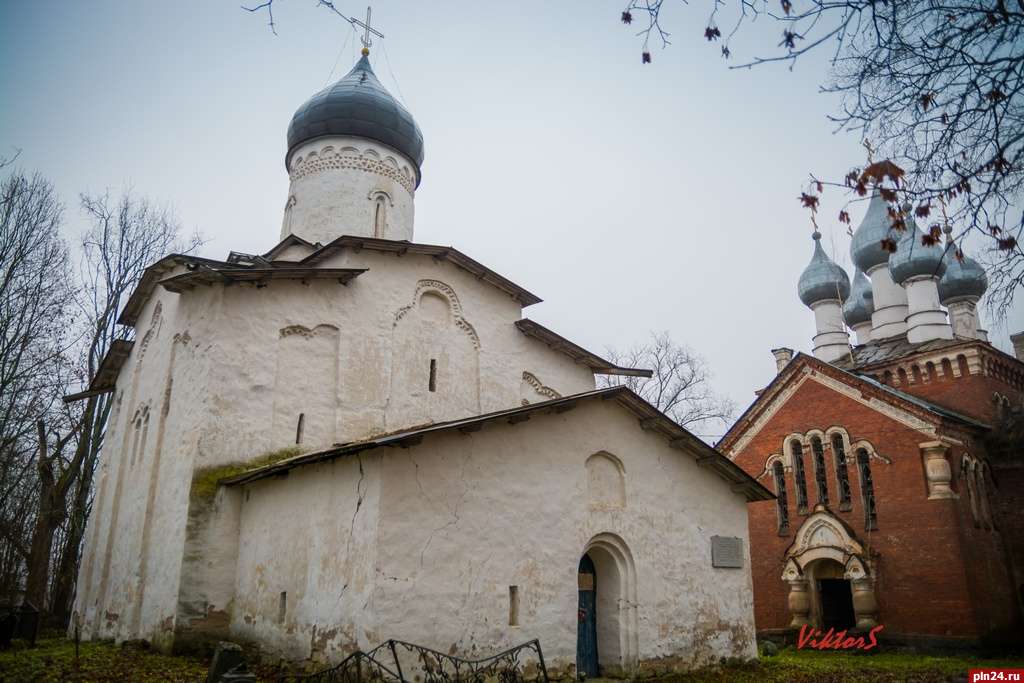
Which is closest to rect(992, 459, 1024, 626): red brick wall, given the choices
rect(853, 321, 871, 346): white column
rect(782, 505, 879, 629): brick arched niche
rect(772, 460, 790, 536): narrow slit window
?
rect(782, 505, 879, 629): brick arched niche

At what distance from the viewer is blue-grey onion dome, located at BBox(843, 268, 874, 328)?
28156 millimetres

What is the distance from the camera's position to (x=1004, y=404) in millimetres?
20938

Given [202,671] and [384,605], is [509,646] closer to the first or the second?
[384,605]

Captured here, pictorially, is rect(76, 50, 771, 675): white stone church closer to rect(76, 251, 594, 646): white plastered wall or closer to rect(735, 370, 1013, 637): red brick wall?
rect(76, 251, 594, 646): white plastered wall

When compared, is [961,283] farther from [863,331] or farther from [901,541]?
[901,541]

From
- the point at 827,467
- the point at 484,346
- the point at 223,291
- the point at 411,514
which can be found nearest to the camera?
the point at 411,514

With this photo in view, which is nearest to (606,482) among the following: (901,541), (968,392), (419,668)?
(419,668)

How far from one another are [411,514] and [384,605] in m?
1.12

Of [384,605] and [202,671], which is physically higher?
[384,605]

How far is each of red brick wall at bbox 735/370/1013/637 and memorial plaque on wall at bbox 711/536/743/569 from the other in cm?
835

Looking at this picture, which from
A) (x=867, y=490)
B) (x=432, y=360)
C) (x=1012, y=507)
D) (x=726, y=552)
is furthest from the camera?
(x=1012, y=507)

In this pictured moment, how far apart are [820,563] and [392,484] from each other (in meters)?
15.5

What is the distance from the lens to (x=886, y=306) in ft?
84.1

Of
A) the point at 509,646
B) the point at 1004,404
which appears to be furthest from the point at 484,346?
the point at 1004,404
